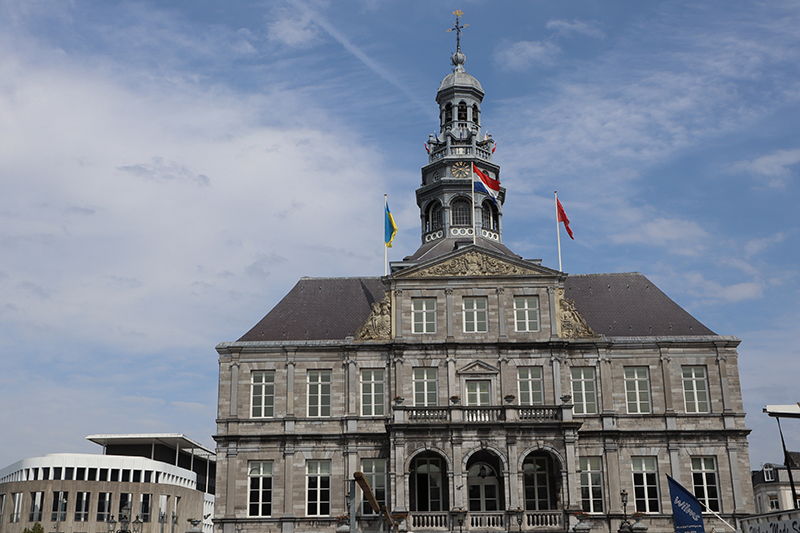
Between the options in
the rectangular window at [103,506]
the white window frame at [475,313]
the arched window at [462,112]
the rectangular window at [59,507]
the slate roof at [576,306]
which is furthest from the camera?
the rectangular window at [103,506]

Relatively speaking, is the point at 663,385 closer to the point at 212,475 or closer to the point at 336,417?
the point at 336,417

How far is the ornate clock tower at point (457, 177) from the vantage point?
178 feet

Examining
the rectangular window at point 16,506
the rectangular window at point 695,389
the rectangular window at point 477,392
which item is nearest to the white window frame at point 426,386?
the rectangular window at point 477,392

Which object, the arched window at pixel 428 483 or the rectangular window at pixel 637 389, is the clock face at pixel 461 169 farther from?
the arched window at pixel 428 483

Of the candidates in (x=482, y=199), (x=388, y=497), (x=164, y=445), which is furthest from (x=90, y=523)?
(x=482, y=199)

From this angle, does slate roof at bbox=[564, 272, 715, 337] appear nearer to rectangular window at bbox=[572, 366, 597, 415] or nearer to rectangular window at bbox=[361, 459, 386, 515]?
rectangular window at bbox=[572, 366, 597, 415]

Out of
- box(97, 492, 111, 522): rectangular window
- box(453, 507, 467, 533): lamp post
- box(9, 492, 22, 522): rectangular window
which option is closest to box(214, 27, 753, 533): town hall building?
box(453, 507, 467, 533): lamp post

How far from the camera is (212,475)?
102 metres

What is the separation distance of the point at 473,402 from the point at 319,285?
12.8 meters

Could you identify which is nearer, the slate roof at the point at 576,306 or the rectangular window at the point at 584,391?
the rectangular window at the point at 584,391

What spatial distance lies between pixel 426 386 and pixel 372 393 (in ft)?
9.81

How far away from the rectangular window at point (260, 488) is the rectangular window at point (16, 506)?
36758 mm

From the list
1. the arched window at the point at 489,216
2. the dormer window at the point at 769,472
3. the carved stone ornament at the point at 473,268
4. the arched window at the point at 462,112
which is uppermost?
the arched window at the point at 462,112

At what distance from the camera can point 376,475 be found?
4378 cm
